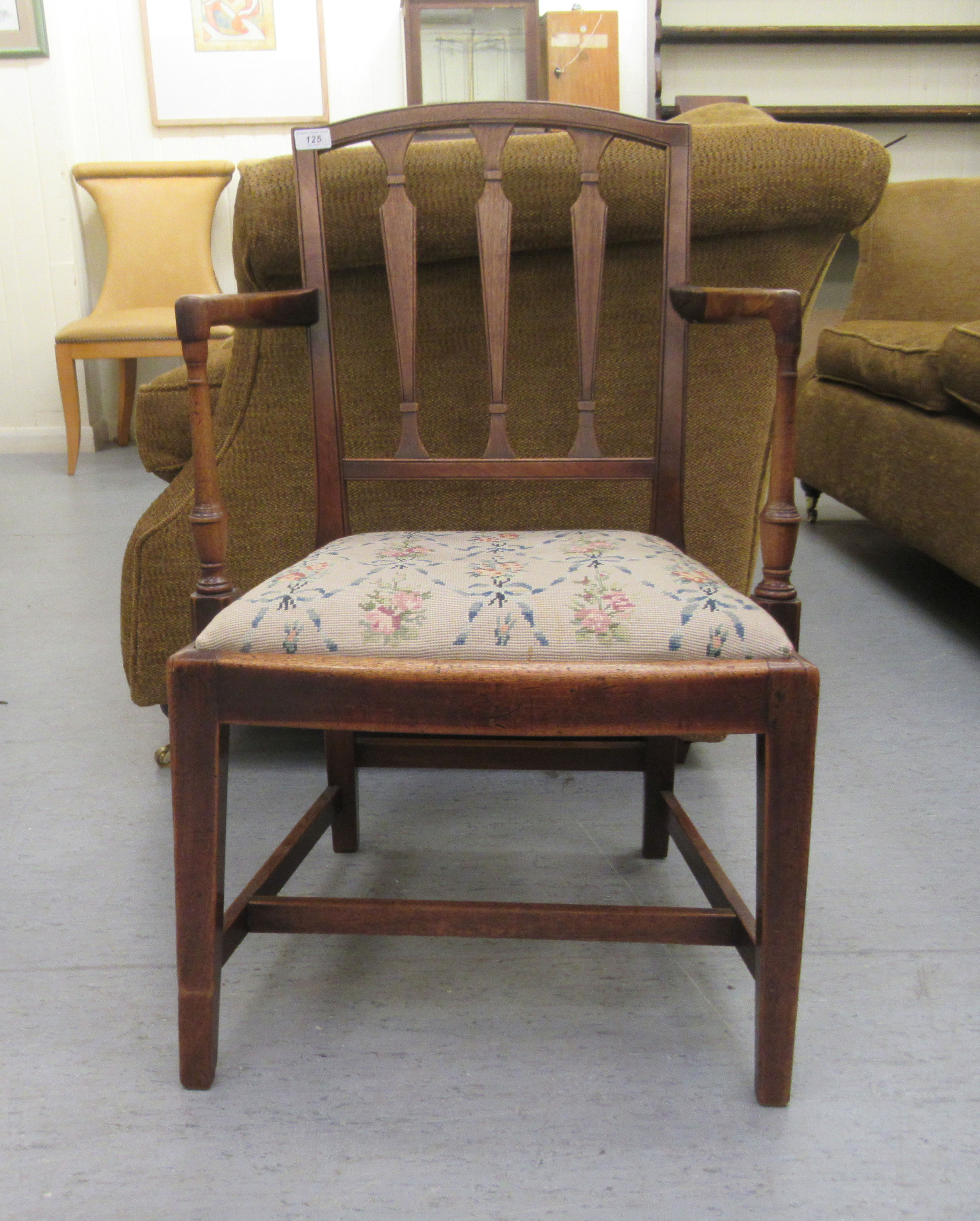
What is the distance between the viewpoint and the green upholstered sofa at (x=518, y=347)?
1221mm

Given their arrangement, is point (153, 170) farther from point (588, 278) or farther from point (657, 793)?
point (657, 793)

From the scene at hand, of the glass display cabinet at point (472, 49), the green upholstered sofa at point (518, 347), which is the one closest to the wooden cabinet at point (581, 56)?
the glass display cabinet at point (472, 49)

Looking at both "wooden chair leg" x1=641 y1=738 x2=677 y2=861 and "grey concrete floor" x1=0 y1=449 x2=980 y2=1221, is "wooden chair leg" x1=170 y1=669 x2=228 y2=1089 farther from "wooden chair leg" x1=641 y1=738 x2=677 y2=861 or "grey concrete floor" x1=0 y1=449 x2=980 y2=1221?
"wooden chair leg" x1=641 y1=738 x2=677 y2=861

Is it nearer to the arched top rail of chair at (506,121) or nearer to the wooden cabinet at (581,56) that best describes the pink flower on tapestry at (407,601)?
the arched top rail of chair at (506,121)

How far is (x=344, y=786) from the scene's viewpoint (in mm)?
1244

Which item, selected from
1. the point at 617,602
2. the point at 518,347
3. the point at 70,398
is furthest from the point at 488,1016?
the point at 70,398

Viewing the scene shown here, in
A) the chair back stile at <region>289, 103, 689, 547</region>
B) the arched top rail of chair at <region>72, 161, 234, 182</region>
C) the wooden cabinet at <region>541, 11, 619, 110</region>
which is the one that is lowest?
the chair back stile at <region>289, 103, 689, 547</region>

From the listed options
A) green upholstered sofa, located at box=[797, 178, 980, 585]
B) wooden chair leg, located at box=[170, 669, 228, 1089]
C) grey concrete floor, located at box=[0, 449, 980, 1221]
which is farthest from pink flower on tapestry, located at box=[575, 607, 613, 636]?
green upholstered sofa, located at box=[797, 178, 980, 585]

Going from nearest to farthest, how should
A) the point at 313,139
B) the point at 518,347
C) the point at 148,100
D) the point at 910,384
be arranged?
the point at 313,139 < the point at 518,347 < the point at 910,384 < the point at 148,100

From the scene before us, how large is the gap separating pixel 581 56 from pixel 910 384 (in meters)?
2.44

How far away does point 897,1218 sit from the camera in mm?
751

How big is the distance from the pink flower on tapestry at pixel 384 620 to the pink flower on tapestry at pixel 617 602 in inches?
6.5

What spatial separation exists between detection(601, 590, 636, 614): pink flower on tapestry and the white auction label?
60 centimetres

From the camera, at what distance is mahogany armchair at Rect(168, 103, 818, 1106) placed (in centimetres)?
80
